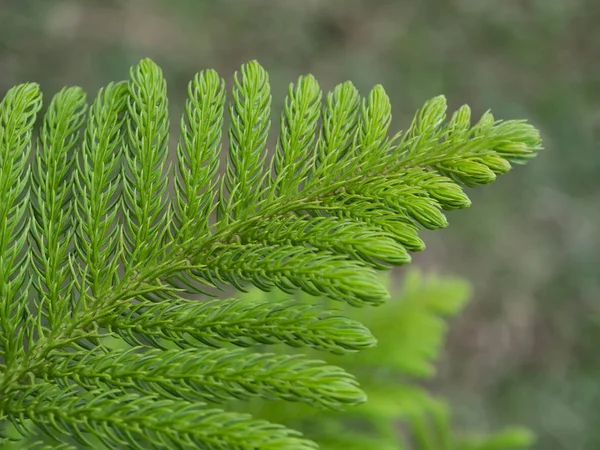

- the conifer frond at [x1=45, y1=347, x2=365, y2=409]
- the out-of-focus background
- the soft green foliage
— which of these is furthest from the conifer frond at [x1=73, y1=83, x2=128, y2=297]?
the out-of-focus background

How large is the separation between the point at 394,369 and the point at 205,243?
1086 mm

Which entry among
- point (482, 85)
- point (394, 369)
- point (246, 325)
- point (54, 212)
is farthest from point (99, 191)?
point (482, 85)

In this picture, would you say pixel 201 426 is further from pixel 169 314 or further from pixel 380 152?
pixel 380 152

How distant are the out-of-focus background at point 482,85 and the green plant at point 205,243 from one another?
8.50ft

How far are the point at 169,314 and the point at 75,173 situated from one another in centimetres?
24

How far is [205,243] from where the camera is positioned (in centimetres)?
82

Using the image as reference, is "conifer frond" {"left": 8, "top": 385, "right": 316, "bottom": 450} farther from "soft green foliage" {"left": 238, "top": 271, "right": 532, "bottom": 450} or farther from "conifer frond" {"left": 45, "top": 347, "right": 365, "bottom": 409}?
"soft green foliage" {"left": 238, "top": 271, "right": 532, "bottom": 450}

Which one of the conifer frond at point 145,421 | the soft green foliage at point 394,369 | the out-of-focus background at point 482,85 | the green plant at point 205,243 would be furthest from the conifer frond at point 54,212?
the out-of-focus background at point 482,85

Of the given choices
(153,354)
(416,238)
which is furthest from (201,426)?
(416,238)

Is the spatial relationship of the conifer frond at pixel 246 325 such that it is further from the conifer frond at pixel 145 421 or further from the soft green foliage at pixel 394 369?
the soft green foliage at pixel 394 369

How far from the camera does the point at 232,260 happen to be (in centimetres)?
79

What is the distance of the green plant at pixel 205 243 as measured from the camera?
Answer: 709 millimetres

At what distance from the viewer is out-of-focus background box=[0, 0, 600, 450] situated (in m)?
3.46

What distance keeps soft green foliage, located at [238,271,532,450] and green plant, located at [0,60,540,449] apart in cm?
68
